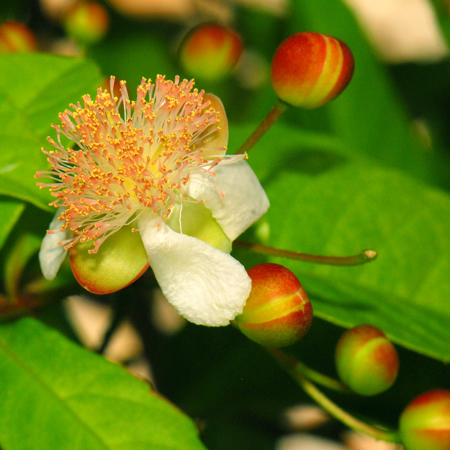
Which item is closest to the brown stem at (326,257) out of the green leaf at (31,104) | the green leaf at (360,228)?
the green leaf at (360,228)

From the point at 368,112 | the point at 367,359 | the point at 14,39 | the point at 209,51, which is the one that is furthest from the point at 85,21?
the point at 367,359

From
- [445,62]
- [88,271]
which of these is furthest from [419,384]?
[445,62]

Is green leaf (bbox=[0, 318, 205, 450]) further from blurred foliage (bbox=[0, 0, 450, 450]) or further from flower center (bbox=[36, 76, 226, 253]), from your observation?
flower center (bbox=[36, 76, 226, 253])

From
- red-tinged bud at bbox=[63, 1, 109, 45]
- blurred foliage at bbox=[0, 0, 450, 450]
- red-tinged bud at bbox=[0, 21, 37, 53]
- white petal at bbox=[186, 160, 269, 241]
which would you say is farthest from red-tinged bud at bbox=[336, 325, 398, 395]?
red-tinged bud at bbox=[63, 1, 109, 45]

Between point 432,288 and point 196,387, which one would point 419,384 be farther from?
point 196,387

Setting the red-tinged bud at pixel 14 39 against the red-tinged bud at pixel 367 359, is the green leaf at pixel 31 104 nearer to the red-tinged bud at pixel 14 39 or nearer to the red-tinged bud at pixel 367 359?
the red-tinged bud at pixel 14 39

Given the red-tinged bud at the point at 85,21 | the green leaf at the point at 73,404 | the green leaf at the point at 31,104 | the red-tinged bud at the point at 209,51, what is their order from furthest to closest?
the red-tinged bud at the point at 85,21 → the red-tinged bud at the point at 209,51 → the green leaf at the point at 31,104 → the green leaf at the point at 73,404
